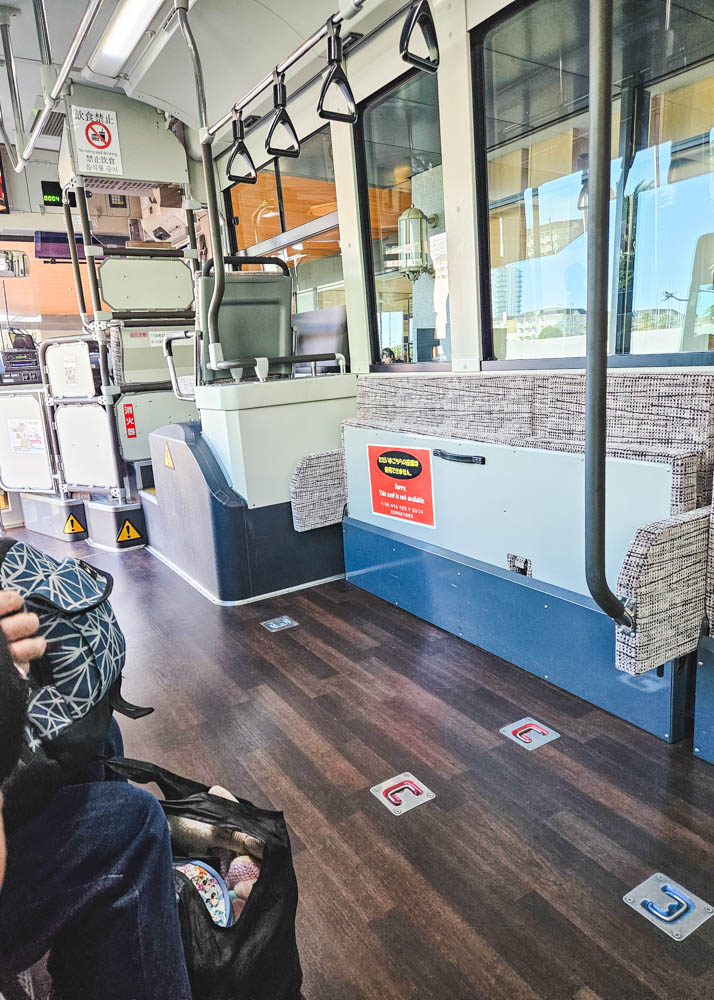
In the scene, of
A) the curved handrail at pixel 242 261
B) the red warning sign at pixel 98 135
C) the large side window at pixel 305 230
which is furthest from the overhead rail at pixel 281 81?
the red warning sign at pixel 98 135

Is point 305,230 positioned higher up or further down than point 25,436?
higher up

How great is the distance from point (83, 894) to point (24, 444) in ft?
16.4

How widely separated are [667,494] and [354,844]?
1312mm

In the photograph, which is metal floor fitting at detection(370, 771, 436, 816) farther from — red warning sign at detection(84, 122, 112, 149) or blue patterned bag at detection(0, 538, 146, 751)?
red warning sign at detection(84, 122, 112, 149)

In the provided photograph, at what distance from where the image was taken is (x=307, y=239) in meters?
4.86

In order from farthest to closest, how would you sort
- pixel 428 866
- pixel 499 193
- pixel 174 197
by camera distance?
pixel 174 197 → pixel 499 193 → pixel 428 866

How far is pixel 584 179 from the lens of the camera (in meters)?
2.83

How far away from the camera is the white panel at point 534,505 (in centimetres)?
201

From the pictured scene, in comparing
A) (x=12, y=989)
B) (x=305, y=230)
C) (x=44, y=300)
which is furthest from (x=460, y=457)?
(x=44, y=300)

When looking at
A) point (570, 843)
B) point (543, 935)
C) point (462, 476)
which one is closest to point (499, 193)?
point (462, 476)

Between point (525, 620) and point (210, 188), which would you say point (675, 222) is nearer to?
point (525, 620)

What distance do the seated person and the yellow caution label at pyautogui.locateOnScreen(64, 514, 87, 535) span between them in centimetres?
452

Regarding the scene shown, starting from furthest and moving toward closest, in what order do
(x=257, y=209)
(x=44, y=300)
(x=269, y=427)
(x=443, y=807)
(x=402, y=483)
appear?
(x=44, y=300) → (x=257, y=209) → (x=269, y=427) → (x=402, y=483) → (x=443, y=807)

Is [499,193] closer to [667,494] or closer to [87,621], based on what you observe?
[667,494]
